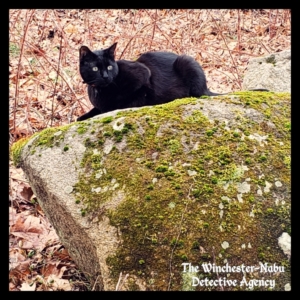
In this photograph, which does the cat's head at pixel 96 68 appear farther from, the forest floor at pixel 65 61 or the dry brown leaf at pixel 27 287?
the dry brown leaf at pixel 27 287

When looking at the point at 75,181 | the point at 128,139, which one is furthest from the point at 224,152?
the point at 75,181

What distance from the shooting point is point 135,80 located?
406cm

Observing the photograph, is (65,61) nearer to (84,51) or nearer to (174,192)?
(84,51)

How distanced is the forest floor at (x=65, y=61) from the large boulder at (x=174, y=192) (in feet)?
1.78

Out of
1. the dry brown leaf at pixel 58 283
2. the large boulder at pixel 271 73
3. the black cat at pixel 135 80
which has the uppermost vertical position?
the black cat at pixel 135 80

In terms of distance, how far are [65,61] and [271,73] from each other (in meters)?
3.10

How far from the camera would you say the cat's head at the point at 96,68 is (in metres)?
3.93

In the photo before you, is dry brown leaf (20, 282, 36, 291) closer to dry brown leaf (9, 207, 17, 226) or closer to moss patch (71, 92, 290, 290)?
dry brown leaf (9, 207, 17, 226)

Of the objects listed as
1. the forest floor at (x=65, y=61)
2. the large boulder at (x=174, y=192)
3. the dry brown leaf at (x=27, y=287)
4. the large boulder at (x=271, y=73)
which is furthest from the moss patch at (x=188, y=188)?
the large boulder at (x=271, y=73)

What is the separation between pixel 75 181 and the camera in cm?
239

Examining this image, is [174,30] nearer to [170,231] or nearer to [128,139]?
[128,139]

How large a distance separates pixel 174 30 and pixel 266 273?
19.3 feet

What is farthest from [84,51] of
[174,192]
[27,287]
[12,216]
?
[27,287]

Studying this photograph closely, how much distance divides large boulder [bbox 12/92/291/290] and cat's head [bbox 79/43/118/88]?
1281 millimetres
